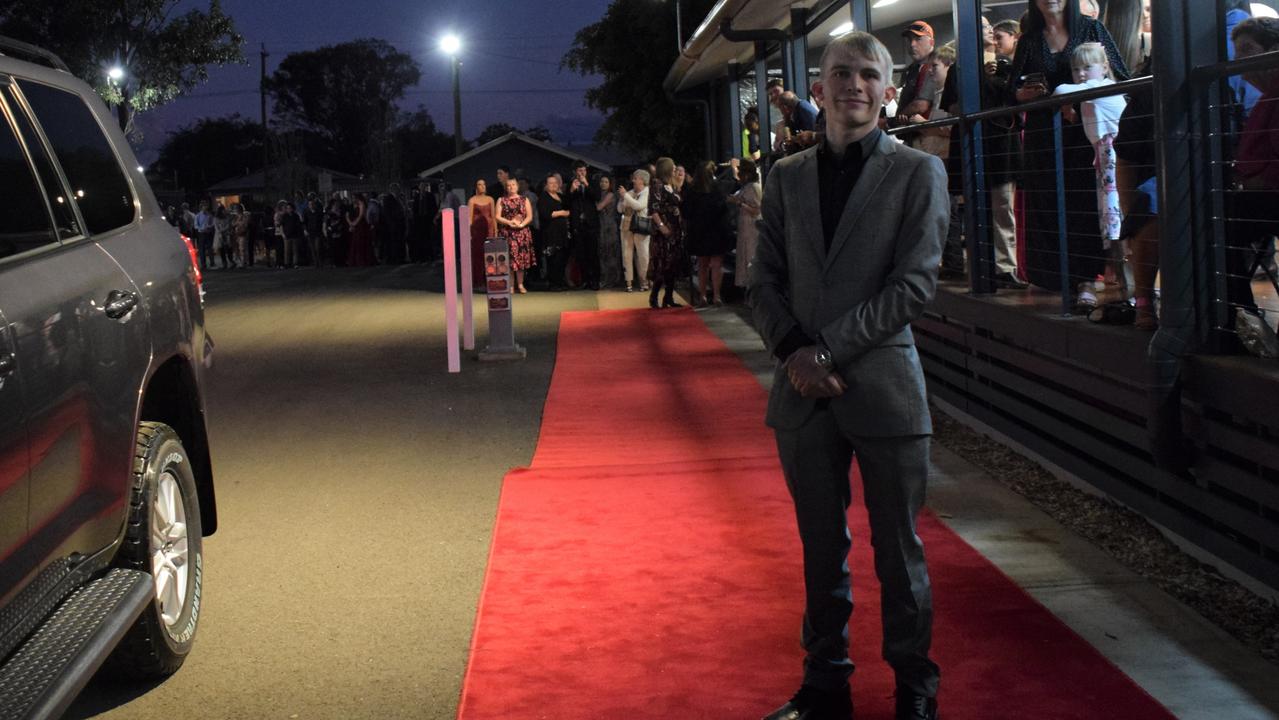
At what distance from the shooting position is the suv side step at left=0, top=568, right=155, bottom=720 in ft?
10.6

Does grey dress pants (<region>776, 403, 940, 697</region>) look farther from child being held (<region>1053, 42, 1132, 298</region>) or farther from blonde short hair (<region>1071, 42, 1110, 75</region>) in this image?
blonde short hair (<region>1071, 42, 1110, 75</region>)

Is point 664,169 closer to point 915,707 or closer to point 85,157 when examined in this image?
point 85,157

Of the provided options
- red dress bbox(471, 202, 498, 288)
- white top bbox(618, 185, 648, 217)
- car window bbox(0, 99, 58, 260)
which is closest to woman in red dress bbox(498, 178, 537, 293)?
red dress bbox(471, 202, 498, 288)

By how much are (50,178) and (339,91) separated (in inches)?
4696

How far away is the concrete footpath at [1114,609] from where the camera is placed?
4.04 m

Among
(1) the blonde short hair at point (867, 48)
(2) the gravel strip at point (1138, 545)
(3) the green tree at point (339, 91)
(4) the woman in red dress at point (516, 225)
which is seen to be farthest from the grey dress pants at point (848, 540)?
(3) the green tree at point (339, 91)

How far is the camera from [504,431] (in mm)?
→ 9000

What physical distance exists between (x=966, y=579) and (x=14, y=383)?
3383 millimetres

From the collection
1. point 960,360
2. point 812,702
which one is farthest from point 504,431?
point 812,702

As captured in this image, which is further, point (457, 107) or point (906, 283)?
point (457, 107)

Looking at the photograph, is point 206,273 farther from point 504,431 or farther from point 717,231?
point 504,431

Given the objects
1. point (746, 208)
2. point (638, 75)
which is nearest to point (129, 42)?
point (638, 75)

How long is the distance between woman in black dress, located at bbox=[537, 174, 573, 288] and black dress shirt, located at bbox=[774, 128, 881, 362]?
723 inches

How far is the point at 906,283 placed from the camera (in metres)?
3.71
